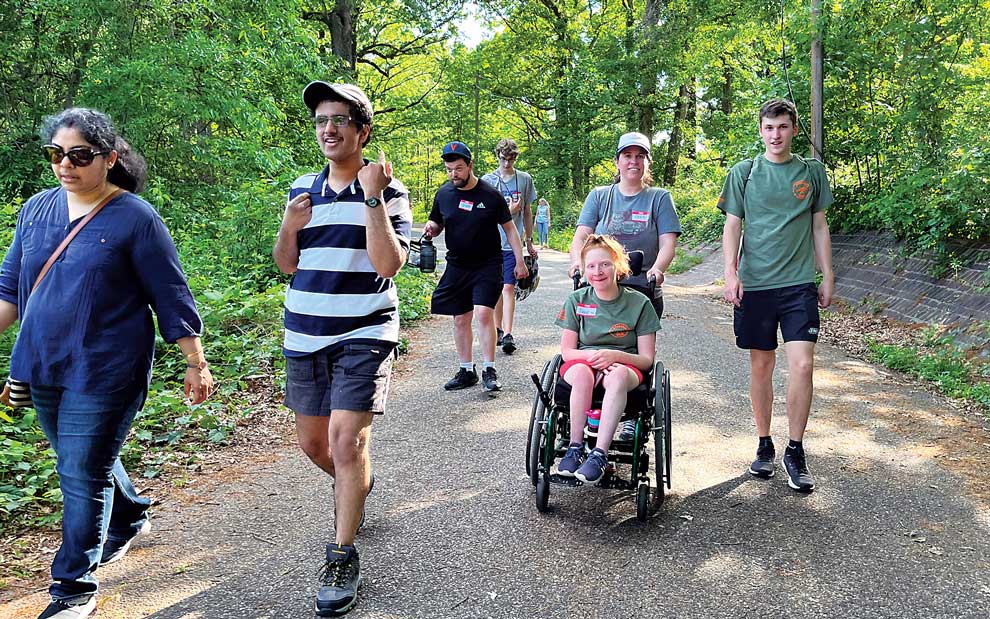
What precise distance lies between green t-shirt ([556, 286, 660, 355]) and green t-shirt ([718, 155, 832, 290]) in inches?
32.3


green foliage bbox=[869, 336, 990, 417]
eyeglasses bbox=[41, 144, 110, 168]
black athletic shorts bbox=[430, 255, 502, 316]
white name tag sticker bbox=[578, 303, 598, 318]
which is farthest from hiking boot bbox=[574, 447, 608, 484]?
green foliage bbox=[869, 336, 990, 417]

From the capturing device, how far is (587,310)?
4.32 metres

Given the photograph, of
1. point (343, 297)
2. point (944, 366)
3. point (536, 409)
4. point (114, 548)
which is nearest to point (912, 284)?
point (944, 366)

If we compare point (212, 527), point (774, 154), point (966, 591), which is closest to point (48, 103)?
point (212, 527)

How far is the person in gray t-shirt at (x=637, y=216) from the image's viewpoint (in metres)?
4.90

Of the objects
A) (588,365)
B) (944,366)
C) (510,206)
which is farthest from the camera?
(510,206)

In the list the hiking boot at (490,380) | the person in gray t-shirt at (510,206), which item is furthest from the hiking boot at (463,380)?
the person in gray t-shirt at (510,206)

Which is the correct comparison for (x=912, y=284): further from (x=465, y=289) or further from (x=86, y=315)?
(x=86, y=315)

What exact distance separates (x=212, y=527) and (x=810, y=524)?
308cm

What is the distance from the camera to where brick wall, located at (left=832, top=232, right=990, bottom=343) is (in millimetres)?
8453

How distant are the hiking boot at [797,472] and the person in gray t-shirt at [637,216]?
36.8 inches

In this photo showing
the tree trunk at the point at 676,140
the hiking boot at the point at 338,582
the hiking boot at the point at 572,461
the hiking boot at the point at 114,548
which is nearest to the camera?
the hiking boot at the point at 338,582

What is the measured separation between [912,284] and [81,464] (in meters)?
10.0

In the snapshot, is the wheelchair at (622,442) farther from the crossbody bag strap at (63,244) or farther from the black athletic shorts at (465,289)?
the black athletic shorts at (465,289)
